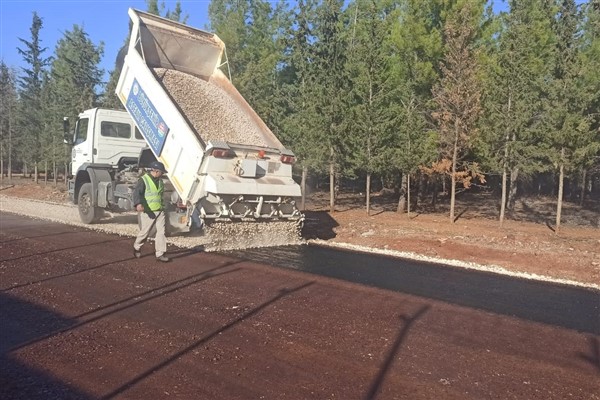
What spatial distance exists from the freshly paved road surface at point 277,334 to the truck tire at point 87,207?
4909 mm

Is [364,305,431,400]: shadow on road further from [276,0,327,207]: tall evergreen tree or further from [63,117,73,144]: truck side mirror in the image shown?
[276,0,327,207]: tall evergreen tree

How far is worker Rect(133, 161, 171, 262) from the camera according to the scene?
889 cm

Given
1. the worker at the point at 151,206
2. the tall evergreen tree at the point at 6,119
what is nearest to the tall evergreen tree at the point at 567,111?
the worker at the point at 151,206

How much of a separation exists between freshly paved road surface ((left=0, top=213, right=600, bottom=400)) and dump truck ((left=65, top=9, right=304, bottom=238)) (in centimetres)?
169

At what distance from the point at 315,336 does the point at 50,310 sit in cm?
297

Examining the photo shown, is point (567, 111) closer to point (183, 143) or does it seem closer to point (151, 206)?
point (183, 143)

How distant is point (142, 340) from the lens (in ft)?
16.2

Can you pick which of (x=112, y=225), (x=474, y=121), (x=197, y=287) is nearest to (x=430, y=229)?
(x=474, y=121)

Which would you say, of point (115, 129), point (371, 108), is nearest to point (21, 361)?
point (115, 129)

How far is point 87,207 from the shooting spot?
13797 millimetres

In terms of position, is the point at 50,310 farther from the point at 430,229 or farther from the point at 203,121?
the point at 430,229

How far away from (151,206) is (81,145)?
6.55 metres

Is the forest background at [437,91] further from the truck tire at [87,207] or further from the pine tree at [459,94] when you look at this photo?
the truck tire at [87,207]

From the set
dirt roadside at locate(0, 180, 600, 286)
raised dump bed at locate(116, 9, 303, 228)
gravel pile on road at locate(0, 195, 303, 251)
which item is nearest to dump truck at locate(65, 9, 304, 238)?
raised dump bed at locate(116, 9, 303, 228)
